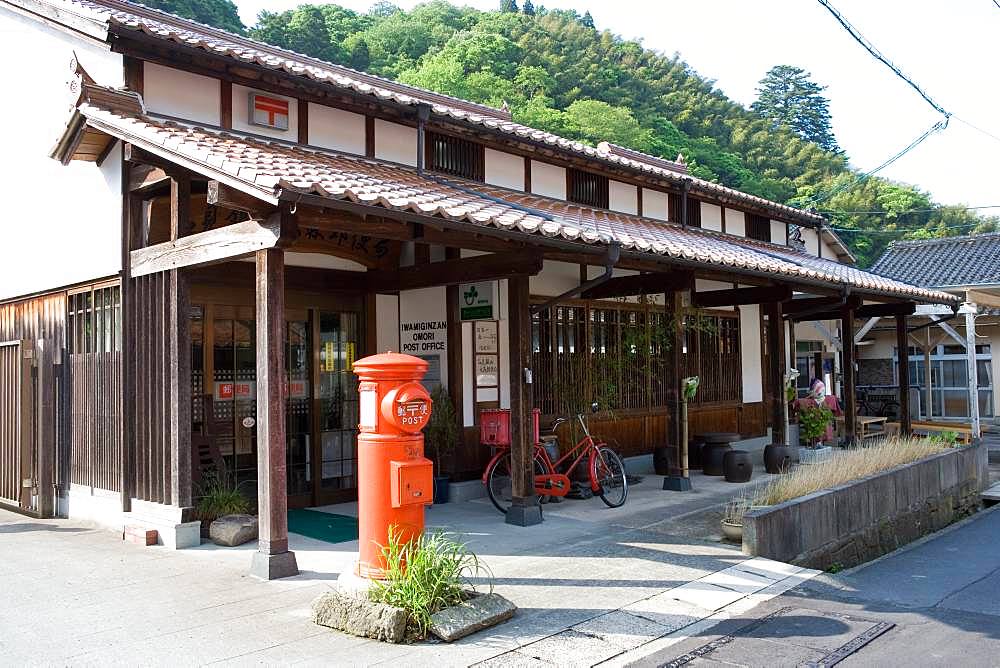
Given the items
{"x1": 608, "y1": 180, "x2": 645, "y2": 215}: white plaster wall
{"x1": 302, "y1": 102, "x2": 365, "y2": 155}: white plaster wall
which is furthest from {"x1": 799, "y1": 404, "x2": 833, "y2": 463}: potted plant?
{"x1": 302, "y1": 102, "x2": 365, "y2": 155}: white plaster wall

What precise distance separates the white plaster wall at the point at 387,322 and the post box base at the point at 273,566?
400 cm

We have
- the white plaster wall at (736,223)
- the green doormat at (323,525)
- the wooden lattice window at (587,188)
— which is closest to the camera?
the green doormat at (323,525)

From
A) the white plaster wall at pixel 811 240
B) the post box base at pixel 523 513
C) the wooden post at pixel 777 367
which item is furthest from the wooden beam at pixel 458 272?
the white plaster wall at pixel 811 240

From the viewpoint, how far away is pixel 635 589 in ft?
19.9

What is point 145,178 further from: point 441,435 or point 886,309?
point 886,309

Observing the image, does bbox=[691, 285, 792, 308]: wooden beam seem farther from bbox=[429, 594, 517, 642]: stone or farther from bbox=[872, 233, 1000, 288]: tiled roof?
bbox=[872, 233, 1000, 288]: tiled roof

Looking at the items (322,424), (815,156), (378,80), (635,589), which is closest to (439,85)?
(815,156)

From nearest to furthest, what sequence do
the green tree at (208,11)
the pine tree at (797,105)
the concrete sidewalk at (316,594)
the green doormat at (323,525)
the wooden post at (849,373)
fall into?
the concrete sidewalk at (316,594), the green doormat at (323,525), the wooden post at (849,373), the green tree at (208,11), the pine tree at (797,105)

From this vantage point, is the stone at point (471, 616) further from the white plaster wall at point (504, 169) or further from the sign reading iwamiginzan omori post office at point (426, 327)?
the white plaster wall at point (504, 169)

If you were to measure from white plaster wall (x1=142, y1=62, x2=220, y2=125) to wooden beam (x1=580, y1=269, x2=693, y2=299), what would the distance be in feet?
15.9

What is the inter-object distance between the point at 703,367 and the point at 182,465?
982 centimetres

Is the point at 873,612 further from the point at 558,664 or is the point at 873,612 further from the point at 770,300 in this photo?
the point at 770,300

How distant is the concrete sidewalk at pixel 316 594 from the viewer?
473 centimetres

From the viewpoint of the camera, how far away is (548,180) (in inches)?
483
